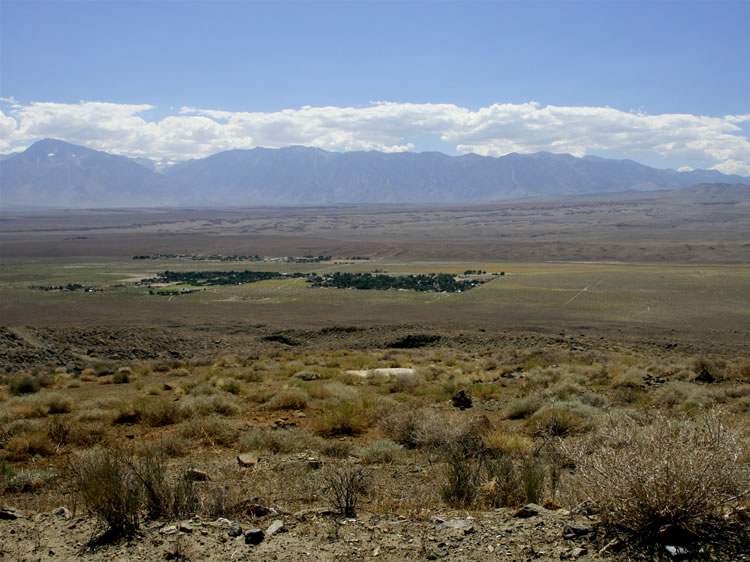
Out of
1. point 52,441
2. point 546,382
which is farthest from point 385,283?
point 52,441

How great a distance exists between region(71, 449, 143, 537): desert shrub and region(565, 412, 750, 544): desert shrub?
4.28 meters

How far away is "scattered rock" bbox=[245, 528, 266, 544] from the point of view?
507 centimetres

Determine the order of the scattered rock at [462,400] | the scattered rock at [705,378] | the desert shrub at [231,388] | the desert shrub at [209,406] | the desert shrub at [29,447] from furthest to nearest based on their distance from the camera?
1. the scattered rock at [705,378]
2. the desert shrub at [231,388]
3. the scattered rock at [462,400]
4. the desert shrub at [209,406]
5. the desert shrub at [29,447]

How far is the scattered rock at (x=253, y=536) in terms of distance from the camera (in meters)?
5.07

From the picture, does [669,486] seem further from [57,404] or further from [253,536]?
[57,404]

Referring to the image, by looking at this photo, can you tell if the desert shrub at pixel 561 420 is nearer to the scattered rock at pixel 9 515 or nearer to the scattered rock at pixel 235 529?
the scattered rock at pixel 235 529

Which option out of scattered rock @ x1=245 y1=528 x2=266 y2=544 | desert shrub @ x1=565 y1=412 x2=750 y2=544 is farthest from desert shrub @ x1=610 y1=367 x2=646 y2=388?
scattered rock @ x1=245 y1=528 x2=266 y2=544

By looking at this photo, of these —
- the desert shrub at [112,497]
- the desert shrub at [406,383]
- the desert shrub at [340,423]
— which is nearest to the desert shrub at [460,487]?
the desert shrub at [112,497]

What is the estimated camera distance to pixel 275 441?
876cm

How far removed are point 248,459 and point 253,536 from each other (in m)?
2.93

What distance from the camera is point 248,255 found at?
11612 centimetres

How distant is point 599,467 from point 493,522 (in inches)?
44.5

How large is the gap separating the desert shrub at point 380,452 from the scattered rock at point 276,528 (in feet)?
9.01

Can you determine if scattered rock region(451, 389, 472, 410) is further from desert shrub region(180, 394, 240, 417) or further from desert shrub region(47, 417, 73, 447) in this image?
desert shrub region(47, 417, 73, 447)
